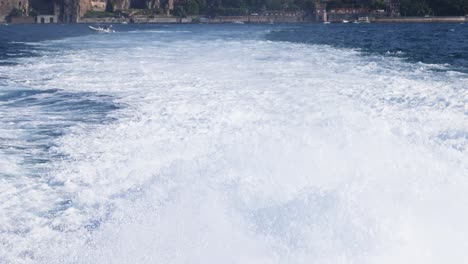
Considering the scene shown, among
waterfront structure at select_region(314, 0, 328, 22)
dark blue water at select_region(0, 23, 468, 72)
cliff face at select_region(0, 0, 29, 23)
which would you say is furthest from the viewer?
cliff face at select_region(0, 0, 29, 23)

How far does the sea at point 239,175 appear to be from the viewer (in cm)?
558

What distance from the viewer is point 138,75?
18.1 meters

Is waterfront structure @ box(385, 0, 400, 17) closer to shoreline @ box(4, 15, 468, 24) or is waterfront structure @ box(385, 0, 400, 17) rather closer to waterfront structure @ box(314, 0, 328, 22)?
shoreline @ box(4, 15, 468, 24)

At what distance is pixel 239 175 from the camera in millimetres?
7359

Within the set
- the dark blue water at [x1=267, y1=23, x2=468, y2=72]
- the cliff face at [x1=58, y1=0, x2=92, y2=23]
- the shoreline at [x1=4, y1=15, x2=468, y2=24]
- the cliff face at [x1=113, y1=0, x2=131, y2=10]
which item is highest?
the cliff face at [x1=113, y1=0, x2=131, y2=10]

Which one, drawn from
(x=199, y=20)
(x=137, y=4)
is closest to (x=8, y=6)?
(x=137, y=4)

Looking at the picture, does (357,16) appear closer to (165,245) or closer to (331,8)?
(331,8)

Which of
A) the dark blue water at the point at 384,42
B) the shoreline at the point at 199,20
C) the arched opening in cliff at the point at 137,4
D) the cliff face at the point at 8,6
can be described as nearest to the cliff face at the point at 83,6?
the shoreline at the point at 199,20

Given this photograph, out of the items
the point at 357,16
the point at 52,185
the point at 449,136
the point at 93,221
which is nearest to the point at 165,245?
the point at 93,221

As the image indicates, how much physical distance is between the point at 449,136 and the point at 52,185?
5.78 meters

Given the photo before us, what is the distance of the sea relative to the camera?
5.58 metres

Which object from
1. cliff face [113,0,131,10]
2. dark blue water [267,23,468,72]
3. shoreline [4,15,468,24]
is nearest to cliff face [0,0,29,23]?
shoreline [4,15,468,24]

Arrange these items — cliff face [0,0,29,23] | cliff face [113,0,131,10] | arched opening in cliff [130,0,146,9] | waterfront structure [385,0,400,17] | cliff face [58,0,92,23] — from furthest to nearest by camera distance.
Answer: arched opening in cliff [130,0,146,9] → cliff face [113,0,131,10] → cliff face [58,0,92,23] → cliff face [0,0,29,23] → waterfront structure [385,0,400,17]

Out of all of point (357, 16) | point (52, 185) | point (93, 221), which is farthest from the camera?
point (357, 16)
